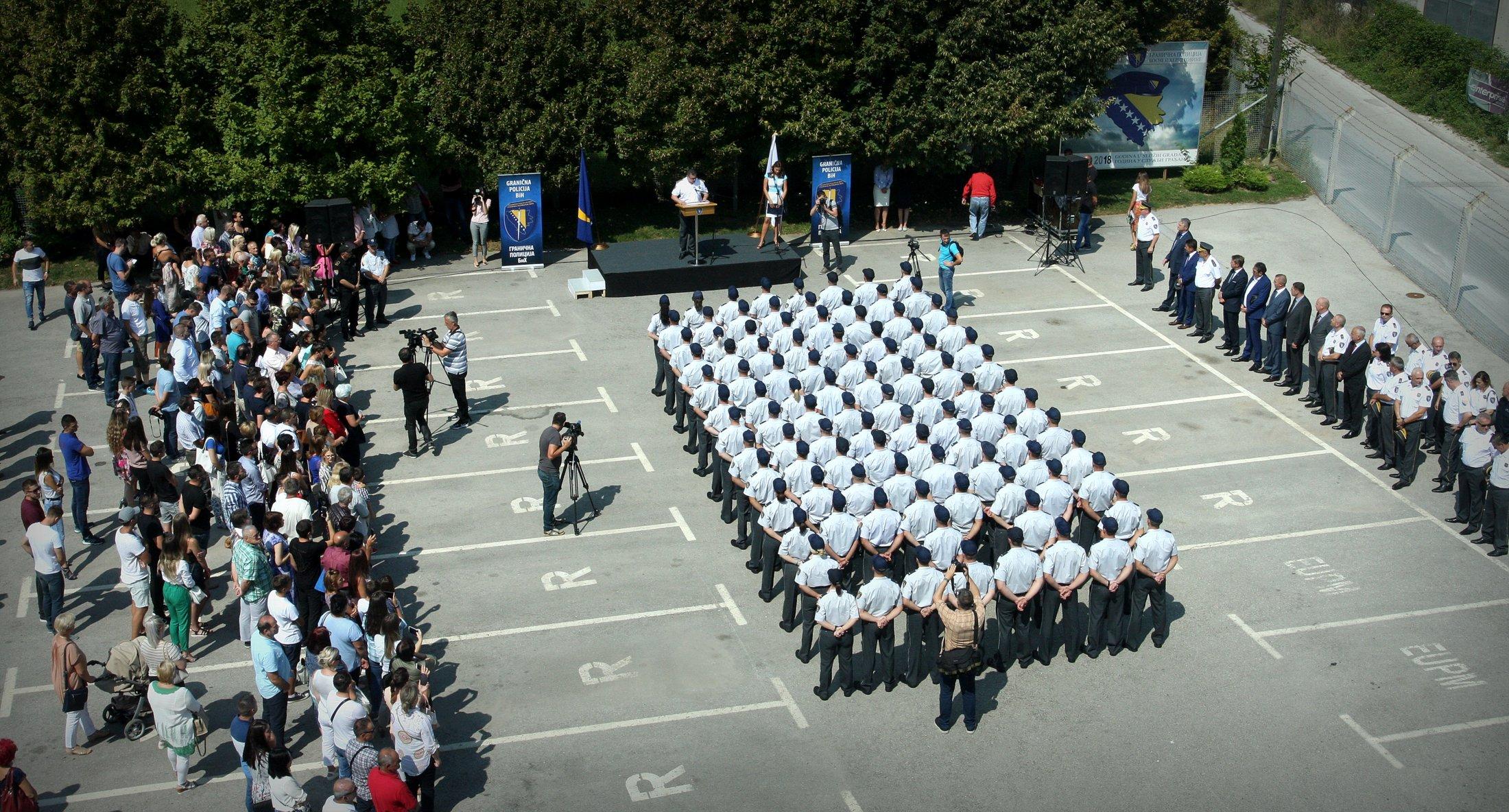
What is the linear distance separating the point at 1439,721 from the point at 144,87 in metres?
23.0

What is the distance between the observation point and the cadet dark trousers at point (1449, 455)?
17.4 meters

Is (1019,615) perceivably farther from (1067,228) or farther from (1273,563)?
(1067,228)

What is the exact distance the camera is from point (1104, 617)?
1396 centimetres

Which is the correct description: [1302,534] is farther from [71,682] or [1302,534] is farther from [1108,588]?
[71,682]

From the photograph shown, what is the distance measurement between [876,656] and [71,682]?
7433mm

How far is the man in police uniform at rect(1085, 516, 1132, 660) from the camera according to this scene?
13523 mm

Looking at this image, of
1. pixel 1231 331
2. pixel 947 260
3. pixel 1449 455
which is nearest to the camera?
pixel 1449 455

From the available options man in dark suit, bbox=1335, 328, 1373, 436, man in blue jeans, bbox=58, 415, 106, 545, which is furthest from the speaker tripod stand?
man in blue jeans, bbox=58, 415, 106, 545

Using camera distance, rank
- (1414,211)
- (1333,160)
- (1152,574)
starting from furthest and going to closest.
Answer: (1333,160) < (1414,211) < (1152,574)

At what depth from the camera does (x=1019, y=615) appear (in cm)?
1371

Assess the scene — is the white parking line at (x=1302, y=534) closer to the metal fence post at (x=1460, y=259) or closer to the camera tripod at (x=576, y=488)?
the camera tripod at (x=576, y=488)

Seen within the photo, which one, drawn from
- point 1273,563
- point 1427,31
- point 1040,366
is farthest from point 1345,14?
point 1273,563

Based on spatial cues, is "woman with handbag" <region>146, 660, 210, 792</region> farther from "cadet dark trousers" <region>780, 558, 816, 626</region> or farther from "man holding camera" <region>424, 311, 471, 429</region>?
"man holding camera" <region>424, 311, 471, 429</region>

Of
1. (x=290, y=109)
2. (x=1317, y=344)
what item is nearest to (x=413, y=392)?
(x=290, y=109)
